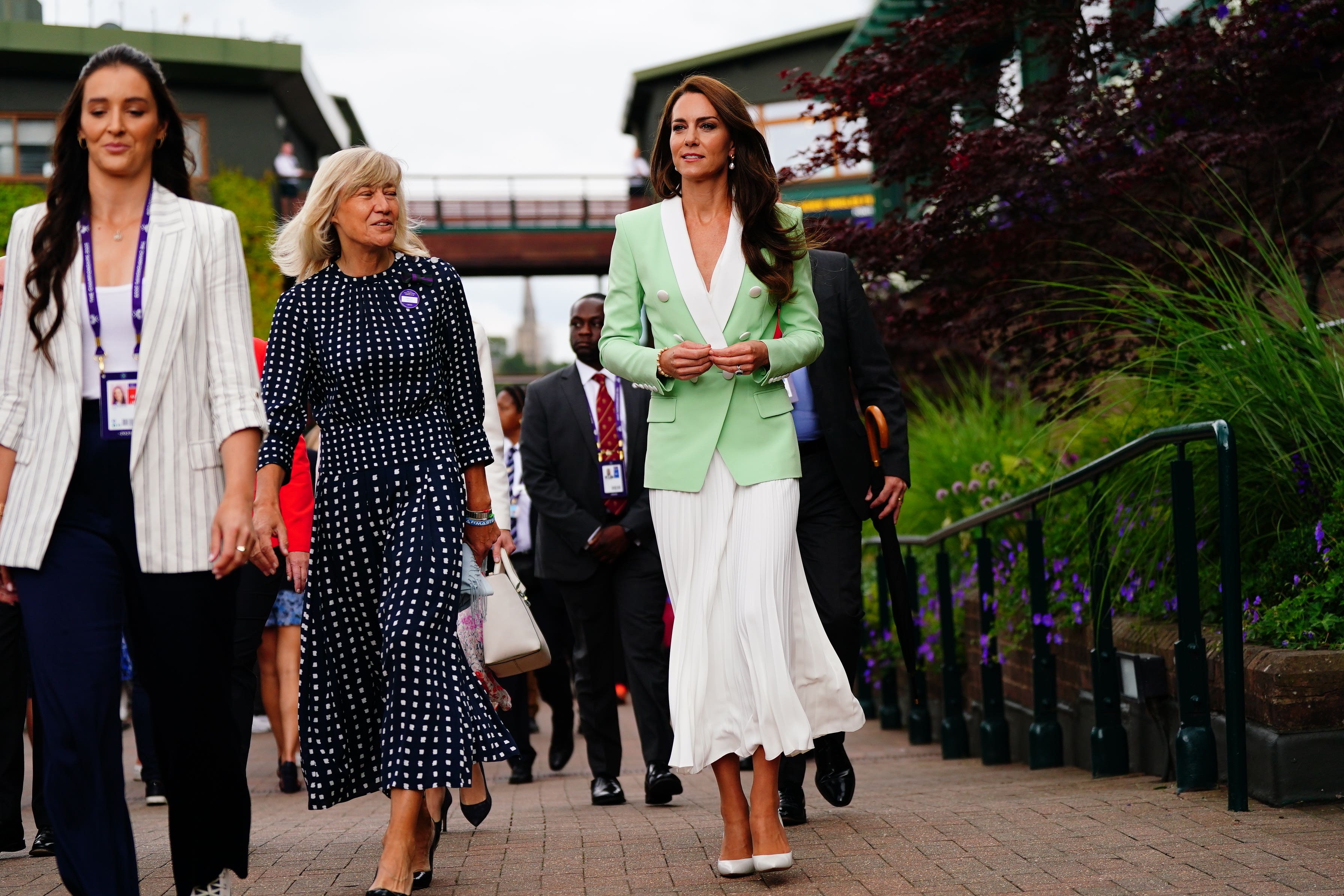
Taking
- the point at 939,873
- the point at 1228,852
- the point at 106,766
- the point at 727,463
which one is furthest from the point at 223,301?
the point at 1228,852

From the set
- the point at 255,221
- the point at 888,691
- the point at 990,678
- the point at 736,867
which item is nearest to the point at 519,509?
the point at 990,678

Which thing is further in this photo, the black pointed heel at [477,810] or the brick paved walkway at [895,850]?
the black pointed heel at [477,810]

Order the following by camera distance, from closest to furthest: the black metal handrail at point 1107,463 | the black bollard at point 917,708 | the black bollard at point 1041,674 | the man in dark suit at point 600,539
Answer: the black metal handrail at point 1107,463 → the man in dark suit at point 600,539 → the black bollard at point 1041,674 → the black bollard at point 917,708

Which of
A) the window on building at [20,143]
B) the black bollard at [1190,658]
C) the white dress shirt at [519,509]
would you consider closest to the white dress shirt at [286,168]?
the window on building at [20,143]

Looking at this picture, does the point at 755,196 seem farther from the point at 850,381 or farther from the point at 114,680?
the point at 114,680

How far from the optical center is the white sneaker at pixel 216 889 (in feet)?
12.3

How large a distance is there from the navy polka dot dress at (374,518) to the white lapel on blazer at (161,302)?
2.70 ft

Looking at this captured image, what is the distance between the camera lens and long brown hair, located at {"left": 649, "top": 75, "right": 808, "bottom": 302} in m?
4.61

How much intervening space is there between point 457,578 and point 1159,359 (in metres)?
3.06

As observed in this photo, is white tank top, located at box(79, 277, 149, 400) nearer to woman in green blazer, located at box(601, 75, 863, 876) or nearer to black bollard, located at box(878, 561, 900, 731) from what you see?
woman in green blazer, located at box(601, 75, 863, 876)

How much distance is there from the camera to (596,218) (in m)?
34.3

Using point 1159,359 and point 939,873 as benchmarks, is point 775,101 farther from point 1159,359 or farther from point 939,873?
point 939,873

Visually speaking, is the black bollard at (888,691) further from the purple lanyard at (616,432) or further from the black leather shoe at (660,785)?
the black leather shoe at (660,785)

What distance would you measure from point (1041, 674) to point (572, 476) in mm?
2359
